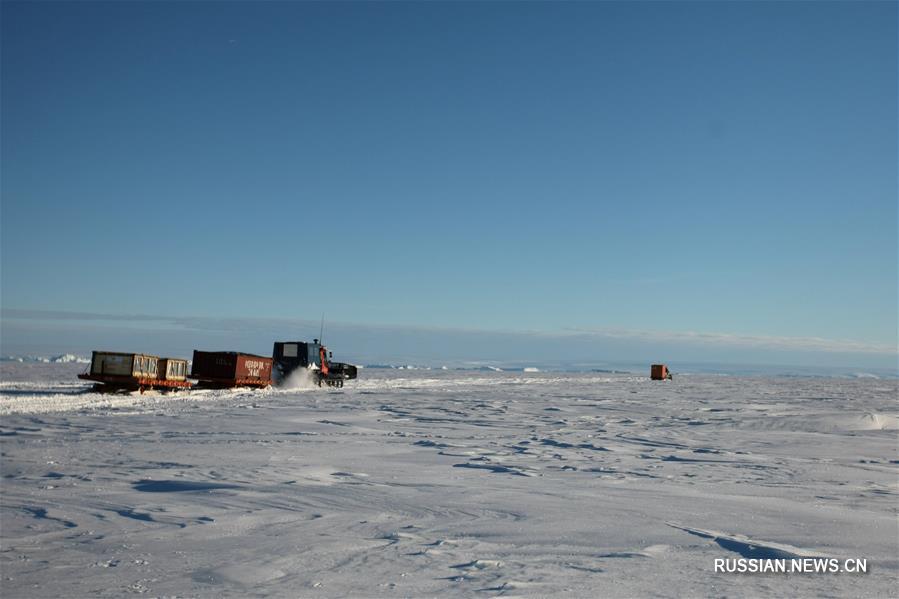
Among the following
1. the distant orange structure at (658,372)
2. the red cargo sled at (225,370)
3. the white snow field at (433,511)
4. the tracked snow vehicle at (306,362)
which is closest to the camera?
the white snow field at (433,511)

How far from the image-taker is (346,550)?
6020 millimetres

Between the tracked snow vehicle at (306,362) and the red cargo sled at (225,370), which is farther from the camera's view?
the tracked snow vehicle at (306,362)

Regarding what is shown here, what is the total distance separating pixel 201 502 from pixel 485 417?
1253 centimetres

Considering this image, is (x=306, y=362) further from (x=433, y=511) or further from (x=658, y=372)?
(x=658, y=372)

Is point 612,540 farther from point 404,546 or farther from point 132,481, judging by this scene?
point 132,481

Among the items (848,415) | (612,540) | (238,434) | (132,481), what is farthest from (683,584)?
(848,415)

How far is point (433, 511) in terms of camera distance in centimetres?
757

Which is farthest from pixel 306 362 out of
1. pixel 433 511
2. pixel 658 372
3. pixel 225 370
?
pixel 658 372

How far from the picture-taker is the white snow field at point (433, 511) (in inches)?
207

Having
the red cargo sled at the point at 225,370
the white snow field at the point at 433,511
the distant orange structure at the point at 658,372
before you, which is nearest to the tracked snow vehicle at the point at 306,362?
the red cargo sled at the point at 225,370

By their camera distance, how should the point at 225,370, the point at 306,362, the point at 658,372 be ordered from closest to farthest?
1. the point at 225,370
2. the point at 306,362
3. the point at 658,372

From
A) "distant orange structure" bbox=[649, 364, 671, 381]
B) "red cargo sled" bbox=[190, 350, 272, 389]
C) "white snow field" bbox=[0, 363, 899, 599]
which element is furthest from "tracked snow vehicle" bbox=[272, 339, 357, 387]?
"distant orange structure" bbox=[649, 364, 671, 381]

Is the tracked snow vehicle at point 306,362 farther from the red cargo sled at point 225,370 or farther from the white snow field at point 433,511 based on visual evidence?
the white snow field at point 433,511

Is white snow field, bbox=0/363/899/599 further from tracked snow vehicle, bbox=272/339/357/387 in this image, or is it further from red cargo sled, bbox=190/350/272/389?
tracked snow vehicle, bbox=272/339/357/387
